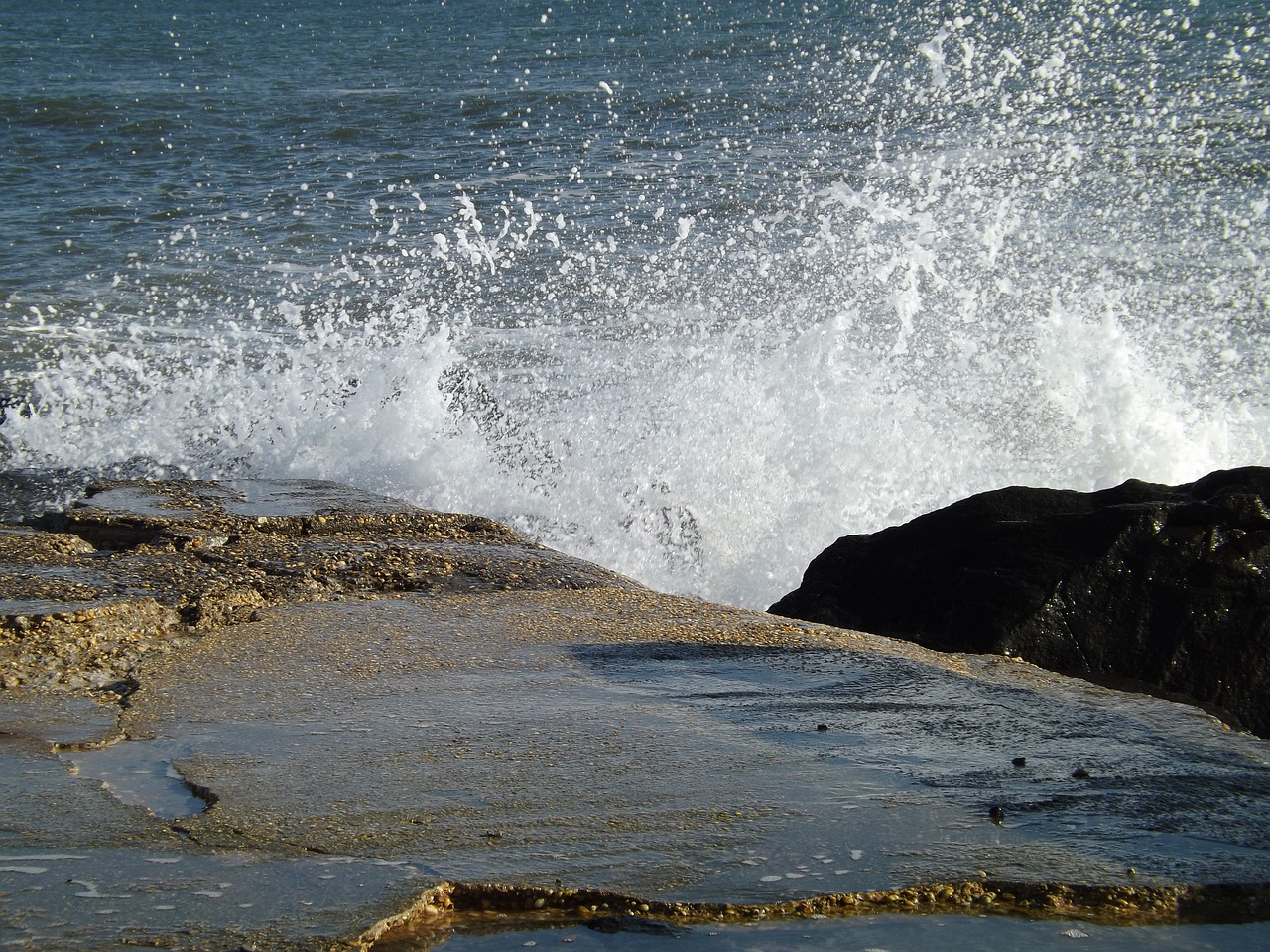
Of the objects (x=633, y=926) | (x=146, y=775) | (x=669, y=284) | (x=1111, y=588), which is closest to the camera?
(x=633, y=926)

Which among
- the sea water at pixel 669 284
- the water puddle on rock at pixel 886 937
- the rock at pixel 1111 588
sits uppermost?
the sea water at pixel 669 284

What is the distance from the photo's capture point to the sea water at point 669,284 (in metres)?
6.02

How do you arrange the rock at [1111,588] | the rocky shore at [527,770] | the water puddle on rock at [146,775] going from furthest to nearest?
the rock at [1111,588] < the water puddle on rock at [146,775] < the rocky shore at [527,770]

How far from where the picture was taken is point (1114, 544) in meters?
3.77

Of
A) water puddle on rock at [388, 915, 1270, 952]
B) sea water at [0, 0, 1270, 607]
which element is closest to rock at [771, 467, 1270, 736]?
sea water at [0, 0, 1270, 607]

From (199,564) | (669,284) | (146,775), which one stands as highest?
(669,284)

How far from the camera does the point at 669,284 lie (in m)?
8.70

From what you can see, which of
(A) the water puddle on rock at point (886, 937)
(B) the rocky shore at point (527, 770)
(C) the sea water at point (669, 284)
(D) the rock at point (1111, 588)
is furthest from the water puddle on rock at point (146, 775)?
(C) the sea water at point (669, 284)

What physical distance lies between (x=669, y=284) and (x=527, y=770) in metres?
6.57

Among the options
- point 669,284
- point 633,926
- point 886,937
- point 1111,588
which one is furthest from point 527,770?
point 669,284

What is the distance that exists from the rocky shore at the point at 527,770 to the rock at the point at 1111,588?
35cm

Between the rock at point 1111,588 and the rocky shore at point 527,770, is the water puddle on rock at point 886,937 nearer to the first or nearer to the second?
the rocky shore at point 527,770

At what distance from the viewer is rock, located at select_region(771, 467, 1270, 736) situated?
3508 millimetres

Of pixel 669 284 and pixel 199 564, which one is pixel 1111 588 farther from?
pixel 669 284
